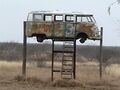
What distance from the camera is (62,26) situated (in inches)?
1554

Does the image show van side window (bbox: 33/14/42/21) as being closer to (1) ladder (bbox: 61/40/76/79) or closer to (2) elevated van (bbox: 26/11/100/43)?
(2) elevated van (bbox: 26/11/100/43)

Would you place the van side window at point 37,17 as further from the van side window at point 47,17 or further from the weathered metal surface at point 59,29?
the weathered metal surface at point 59,29

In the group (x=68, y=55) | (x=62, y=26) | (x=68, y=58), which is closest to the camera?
(x=62, y=26)

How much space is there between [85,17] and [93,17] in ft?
1.77

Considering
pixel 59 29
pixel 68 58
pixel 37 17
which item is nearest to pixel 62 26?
pixel 59 29

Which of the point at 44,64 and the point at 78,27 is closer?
the point at 78,27

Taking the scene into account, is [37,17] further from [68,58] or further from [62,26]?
[68,58]

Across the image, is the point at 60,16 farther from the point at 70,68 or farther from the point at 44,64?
the point at 44,64

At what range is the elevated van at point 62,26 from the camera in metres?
39.4

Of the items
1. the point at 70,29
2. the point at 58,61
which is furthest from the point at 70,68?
the point at 58,61

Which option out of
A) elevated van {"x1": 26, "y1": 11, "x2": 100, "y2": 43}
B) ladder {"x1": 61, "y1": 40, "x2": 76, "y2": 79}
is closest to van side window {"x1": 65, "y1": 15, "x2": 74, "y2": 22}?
elevated van {"x1": 26, "y1": 11, "x2": 100, "y2": 43}

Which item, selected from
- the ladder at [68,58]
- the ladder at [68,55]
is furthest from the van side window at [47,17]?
the ladder at [68,58]

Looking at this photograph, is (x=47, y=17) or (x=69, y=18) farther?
(x=47, y=17)

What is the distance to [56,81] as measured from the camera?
126 ft
